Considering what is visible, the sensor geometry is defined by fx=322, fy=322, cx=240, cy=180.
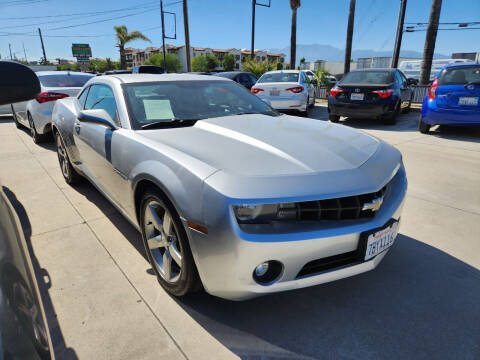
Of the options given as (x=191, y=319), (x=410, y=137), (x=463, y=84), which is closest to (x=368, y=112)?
(x=410, y=137)

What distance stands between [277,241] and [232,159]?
20.7 inches

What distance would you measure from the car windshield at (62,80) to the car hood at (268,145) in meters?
5.15

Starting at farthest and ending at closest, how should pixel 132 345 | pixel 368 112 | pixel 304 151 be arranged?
1. pixel 368 112
2. pixel 304 151
3. pixel 132 345

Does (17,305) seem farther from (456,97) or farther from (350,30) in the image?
(350,30)

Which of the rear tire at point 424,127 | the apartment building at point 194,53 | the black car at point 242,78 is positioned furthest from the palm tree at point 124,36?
the apartment building at point 194,53

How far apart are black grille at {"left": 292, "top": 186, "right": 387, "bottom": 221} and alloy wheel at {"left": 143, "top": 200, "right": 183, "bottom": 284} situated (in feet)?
2.42

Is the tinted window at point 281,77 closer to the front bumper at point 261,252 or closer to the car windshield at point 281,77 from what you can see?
the car windshield at point 281,77

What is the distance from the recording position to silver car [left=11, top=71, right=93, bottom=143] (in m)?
6.04

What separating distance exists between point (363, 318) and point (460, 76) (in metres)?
6.48

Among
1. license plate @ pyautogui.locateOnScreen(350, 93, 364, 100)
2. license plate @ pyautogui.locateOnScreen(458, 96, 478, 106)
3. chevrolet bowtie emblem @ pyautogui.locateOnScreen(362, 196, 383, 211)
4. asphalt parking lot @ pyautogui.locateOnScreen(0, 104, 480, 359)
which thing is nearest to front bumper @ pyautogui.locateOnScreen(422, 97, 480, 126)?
license plate @ pyautogui.locateOnScreen(458, 96, 478, 106)

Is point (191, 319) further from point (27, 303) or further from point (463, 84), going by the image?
point (463, 84)

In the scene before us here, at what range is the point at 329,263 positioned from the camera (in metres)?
1.73

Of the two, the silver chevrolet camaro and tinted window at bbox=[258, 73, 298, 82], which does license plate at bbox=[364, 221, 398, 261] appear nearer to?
the silver chevrolet camaro

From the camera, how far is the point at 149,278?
7.68ft
